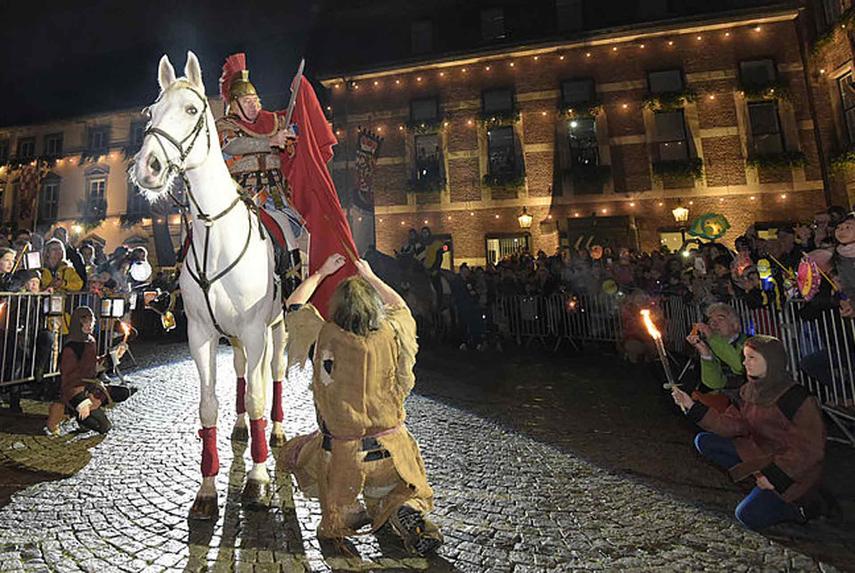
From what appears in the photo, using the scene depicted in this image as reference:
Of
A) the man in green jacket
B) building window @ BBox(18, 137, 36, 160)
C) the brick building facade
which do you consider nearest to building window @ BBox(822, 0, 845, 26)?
the brick building facade

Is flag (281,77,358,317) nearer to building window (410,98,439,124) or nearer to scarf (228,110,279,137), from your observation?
scarf (228,110,279,137)

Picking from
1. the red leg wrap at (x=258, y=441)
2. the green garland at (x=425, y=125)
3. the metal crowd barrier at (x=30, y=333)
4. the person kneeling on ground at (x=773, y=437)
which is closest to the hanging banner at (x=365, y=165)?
the green garland at (x=425, y=125)

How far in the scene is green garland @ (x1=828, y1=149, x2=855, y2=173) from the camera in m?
15.1

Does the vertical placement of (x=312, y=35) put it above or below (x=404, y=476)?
above

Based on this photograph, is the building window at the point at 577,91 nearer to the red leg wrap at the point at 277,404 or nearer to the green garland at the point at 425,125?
the green garland at the point at 425,125

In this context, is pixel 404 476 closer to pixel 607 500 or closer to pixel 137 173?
pixel 607 500

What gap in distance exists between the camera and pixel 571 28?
18.7 metres

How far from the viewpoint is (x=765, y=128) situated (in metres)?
17.0

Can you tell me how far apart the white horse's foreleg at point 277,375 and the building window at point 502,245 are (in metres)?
14.4

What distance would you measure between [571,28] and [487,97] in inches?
181

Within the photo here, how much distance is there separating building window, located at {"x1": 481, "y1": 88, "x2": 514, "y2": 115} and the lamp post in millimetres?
7675

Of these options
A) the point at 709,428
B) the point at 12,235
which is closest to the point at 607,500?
the point at 709,428

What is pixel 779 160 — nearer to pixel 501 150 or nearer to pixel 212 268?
pixel 501 150

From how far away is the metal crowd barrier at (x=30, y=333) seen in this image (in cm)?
579
